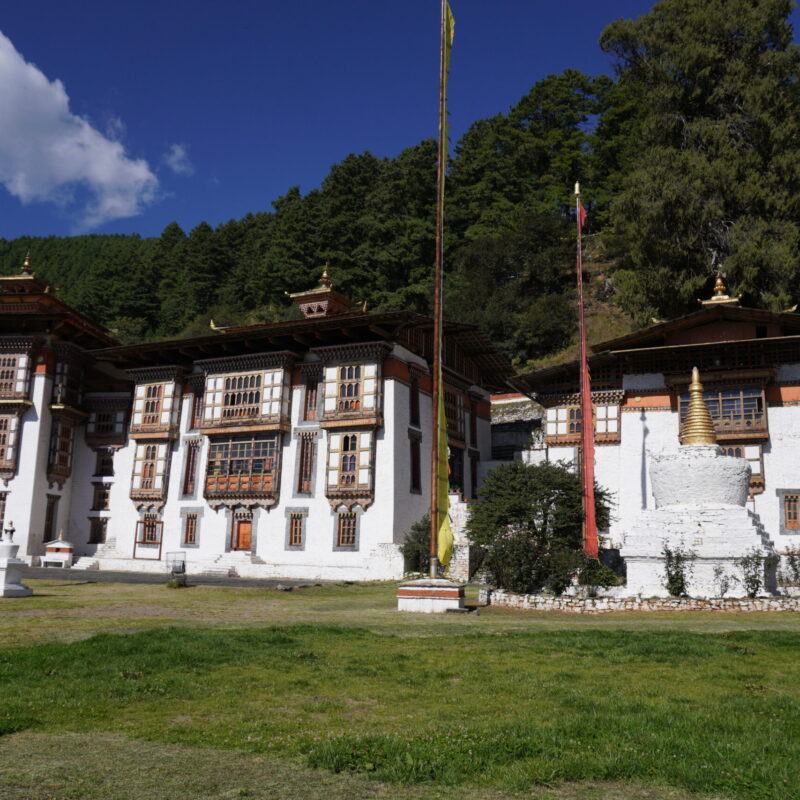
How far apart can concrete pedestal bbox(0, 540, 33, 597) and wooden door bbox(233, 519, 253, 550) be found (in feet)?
53.9

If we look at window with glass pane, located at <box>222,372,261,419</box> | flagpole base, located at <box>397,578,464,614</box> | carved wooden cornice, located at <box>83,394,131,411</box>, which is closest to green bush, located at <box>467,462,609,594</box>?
flagpole base, located at <box>397,578,464,614</box>

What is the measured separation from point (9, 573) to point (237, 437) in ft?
59.5

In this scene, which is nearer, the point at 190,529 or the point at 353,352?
the point at 353,352

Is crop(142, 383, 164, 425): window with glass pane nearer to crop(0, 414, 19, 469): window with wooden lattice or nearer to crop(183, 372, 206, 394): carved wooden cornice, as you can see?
crop(183, 372, 206, 394): carved wooden cornice

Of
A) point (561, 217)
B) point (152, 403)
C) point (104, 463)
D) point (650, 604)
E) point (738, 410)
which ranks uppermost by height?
point (561, 217)

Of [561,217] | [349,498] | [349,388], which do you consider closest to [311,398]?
[349,388]

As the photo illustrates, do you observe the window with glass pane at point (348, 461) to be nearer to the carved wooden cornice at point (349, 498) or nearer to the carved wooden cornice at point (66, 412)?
the carved wooden cornice at point (349, 498)

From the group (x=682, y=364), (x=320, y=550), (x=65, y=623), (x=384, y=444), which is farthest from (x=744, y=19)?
(x=65, y=623)

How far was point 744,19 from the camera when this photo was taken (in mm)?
41969

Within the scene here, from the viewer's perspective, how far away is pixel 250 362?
123 ft

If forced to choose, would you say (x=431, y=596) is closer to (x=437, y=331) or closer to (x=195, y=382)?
(x=437, y=331)

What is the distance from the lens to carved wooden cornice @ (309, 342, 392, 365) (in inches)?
1369

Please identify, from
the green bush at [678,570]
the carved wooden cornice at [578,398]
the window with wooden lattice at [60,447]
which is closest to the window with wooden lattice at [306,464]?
the carved wooden cornice at [578,398]

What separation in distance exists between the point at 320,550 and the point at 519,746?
28765 mm
